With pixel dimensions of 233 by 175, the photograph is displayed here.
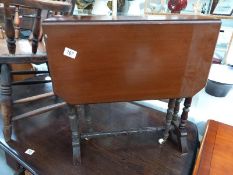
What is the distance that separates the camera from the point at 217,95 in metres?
1.52

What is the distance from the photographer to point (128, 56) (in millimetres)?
825

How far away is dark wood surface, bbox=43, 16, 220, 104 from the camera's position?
0.77m

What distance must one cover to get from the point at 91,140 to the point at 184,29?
768mm

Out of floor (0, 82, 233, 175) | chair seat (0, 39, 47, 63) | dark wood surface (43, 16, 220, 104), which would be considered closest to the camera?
dark wood surface (43, 16, 220, 104)

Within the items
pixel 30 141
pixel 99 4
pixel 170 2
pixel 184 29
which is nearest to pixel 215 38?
pixel 184 29

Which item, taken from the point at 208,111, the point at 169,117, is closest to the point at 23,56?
the point at 169,117

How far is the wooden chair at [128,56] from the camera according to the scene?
0.77m

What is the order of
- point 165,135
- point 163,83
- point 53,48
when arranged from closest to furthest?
point 53,48, point 163,83, point 165,135

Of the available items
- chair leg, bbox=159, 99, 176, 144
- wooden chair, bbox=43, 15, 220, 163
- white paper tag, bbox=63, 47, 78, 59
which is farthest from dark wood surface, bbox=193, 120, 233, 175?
white paper tag, bbox=63, 47, 78, 59

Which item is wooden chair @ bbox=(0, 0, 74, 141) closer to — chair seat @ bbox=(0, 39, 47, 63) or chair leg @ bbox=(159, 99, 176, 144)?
chair seat @ bbox=(0, 39, 47, 63)

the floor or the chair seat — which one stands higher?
the chair seat

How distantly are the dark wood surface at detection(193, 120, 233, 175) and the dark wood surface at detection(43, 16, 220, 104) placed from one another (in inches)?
14.9

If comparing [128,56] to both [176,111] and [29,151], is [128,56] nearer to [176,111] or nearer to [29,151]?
[176,111]

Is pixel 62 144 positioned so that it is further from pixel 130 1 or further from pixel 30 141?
pixel 130 1
